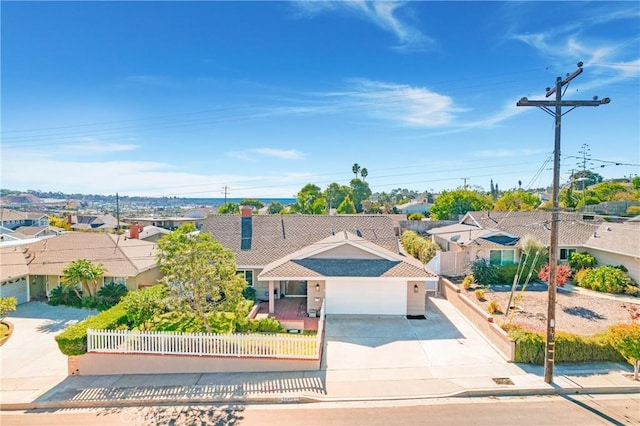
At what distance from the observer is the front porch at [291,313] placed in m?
18.5

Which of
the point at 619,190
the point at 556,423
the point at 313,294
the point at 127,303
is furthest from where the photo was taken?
the point at 619,190

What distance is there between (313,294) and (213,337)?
7.72 meters

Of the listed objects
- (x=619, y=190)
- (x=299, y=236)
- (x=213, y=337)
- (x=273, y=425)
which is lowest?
(x=273, y=425)

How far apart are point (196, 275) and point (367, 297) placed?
9.72 meters

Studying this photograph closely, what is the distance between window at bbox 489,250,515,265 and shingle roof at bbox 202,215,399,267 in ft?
26.5

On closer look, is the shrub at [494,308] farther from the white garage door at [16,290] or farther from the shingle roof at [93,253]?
the white garage door at [16,290]

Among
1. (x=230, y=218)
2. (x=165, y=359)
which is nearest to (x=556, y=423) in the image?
(x=165, y=359)

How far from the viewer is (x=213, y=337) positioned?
14461mm

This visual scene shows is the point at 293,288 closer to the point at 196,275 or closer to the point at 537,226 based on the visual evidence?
the point at 196,275

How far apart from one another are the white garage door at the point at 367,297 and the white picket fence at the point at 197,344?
642 centimetres

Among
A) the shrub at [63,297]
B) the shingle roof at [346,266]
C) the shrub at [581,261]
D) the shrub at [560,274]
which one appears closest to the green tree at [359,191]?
the shrub at [581,261]

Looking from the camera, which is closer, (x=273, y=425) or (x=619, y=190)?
(x=273, y=425)

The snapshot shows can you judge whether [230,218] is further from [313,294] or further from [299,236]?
[313,294]

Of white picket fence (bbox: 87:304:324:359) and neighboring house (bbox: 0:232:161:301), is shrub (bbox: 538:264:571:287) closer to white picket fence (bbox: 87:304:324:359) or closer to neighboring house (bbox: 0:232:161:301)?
white picket fence (bbox: 87:304:324:359)
